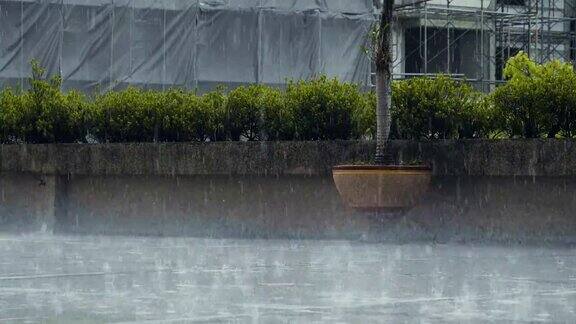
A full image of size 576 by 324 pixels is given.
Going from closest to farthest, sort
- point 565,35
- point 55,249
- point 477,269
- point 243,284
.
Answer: point 243,284, point 477,269, point 55,249, point 565,35

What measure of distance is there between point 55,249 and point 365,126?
14.6ft

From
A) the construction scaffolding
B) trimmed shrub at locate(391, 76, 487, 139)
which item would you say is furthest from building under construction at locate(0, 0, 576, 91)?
trimmed shrub at locate(391, 76, 487, 139)

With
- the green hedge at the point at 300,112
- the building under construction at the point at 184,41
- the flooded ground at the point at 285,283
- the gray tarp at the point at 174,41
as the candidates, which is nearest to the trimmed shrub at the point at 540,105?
the green hedge at the point at 300,112

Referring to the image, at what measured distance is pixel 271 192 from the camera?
60.7ft

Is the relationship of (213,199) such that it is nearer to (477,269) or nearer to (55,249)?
(55,249)

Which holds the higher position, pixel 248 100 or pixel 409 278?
pixel 248 100

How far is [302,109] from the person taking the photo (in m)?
18.8

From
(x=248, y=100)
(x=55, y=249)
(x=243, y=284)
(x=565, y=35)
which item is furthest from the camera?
(x=565, y=35)

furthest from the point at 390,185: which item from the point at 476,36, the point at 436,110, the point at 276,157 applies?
the point at 476,36

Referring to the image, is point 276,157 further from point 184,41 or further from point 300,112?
point 184,41

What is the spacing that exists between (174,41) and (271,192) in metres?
15.7

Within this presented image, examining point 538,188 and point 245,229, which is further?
point 245,229

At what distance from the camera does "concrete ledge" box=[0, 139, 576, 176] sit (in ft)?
53.1

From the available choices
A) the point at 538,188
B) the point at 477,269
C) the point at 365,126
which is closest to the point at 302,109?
the point at 365,126
